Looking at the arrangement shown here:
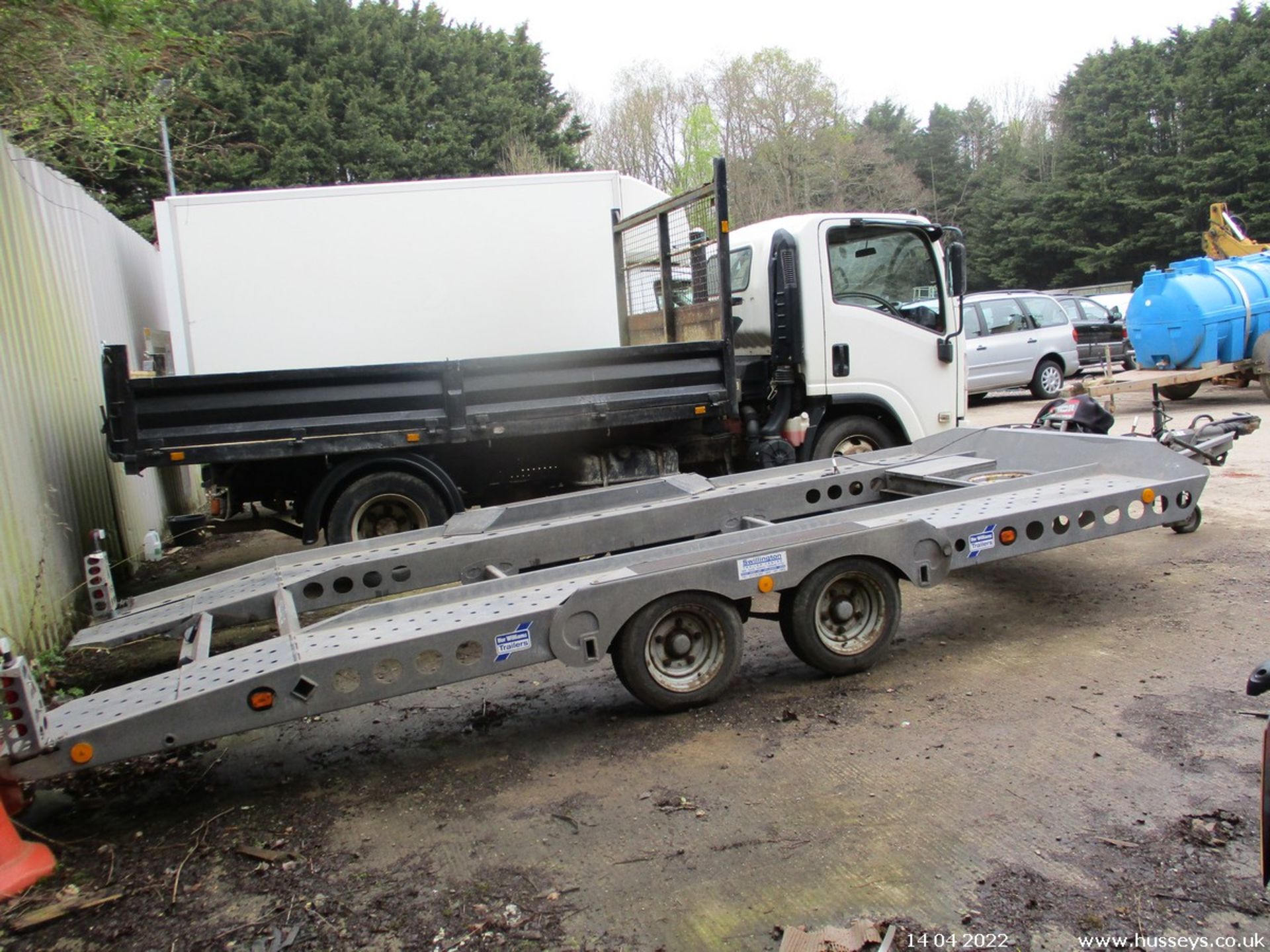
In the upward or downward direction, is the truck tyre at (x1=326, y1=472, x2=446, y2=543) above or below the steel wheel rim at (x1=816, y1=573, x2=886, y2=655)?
above

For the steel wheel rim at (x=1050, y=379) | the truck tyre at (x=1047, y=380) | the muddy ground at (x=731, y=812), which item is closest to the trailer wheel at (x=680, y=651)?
the muddy ground at (x=731, y=812)

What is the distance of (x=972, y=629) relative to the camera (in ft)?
17.1

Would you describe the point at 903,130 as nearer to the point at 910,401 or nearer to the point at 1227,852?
the point at 910,401

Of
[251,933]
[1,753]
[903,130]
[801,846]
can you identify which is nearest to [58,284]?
[1,753]

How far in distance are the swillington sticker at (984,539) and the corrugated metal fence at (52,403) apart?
4.98 metres

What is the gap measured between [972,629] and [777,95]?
126 feet

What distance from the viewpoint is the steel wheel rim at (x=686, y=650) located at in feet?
13.5

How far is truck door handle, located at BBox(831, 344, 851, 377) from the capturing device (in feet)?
26.2

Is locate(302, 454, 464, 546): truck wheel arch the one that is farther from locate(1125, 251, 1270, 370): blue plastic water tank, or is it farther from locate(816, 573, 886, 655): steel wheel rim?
locate(1125, 251, 1270, 370): blue plastic water tank

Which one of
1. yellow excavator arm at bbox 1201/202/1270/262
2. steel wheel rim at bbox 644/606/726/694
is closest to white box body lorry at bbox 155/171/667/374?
steel wheel rim at bbox 644/606/726/694

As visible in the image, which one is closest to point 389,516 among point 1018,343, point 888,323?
point 888,323

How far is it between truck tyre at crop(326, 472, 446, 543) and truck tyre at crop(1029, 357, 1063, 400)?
1273cm

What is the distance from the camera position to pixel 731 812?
339 centimetres

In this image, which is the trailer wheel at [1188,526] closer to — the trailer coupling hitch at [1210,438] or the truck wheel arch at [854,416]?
the trailer coupling hitch at [1210,438]
